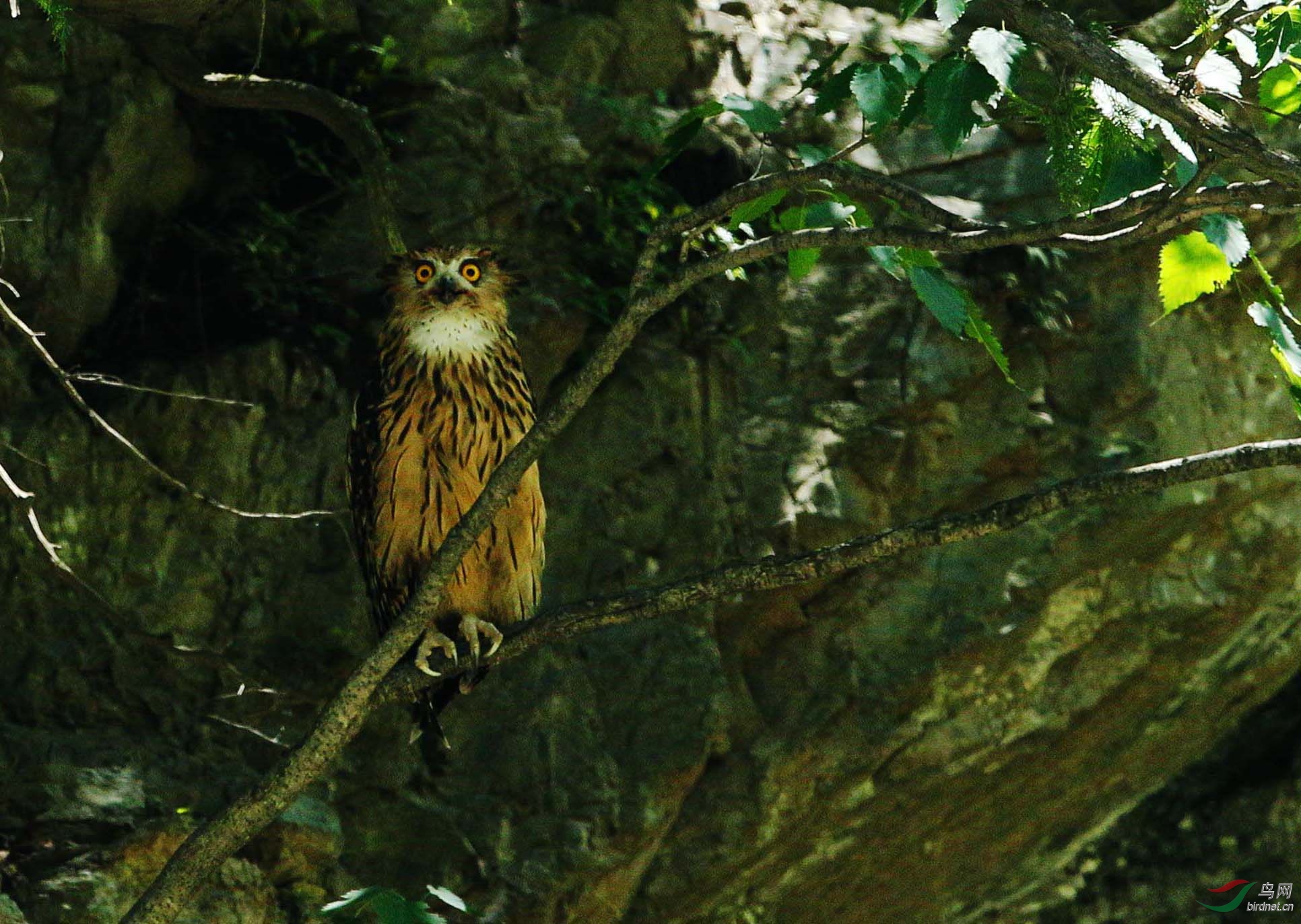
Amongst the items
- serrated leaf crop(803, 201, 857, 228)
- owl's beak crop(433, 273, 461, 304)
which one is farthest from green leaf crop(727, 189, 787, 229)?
owl's beak crop(433, 273, 461, 304)

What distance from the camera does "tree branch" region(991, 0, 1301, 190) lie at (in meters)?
2.11

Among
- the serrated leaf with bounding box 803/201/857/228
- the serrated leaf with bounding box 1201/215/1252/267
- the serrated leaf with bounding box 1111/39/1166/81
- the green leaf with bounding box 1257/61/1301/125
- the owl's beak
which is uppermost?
the serrated leaf with bounding box 1111/39/1166/81

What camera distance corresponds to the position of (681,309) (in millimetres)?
5043

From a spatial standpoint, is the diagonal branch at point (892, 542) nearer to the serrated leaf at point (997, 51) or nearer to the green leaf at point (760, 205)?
the green leaf at point (760, 205)

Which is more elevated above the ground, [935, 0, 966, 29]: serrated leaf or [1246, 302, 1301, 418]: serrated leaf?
[935, 0, 966, 29]: serrated leaf

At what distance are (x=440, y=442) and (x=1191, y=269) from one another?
6.73 feet

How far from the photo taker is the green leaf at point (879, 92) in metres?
2.20

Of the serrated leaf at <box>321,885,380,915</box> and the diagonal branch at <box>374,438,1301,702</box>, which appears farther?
the diagonal branch at <box>374,438,1301,702</box>

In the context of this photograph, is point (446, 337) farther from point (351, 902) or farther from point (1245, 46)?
point (1245, 46)

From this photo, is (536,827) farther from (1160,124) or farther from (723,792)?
(1160,124)

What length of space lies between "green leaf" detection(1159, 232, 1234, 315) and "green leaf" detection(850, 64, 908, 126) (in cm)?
53

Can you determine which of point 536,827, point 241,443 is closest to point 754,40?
point 241,443

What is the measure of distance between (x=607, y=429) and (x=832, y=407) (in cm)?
80

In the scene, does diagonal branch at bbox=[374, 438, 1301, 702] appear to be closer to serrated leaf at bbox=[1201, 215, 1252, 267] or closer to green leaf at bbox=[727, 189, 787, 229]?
serrated leaf at bbox=[1201, 215, 1252, 267]
